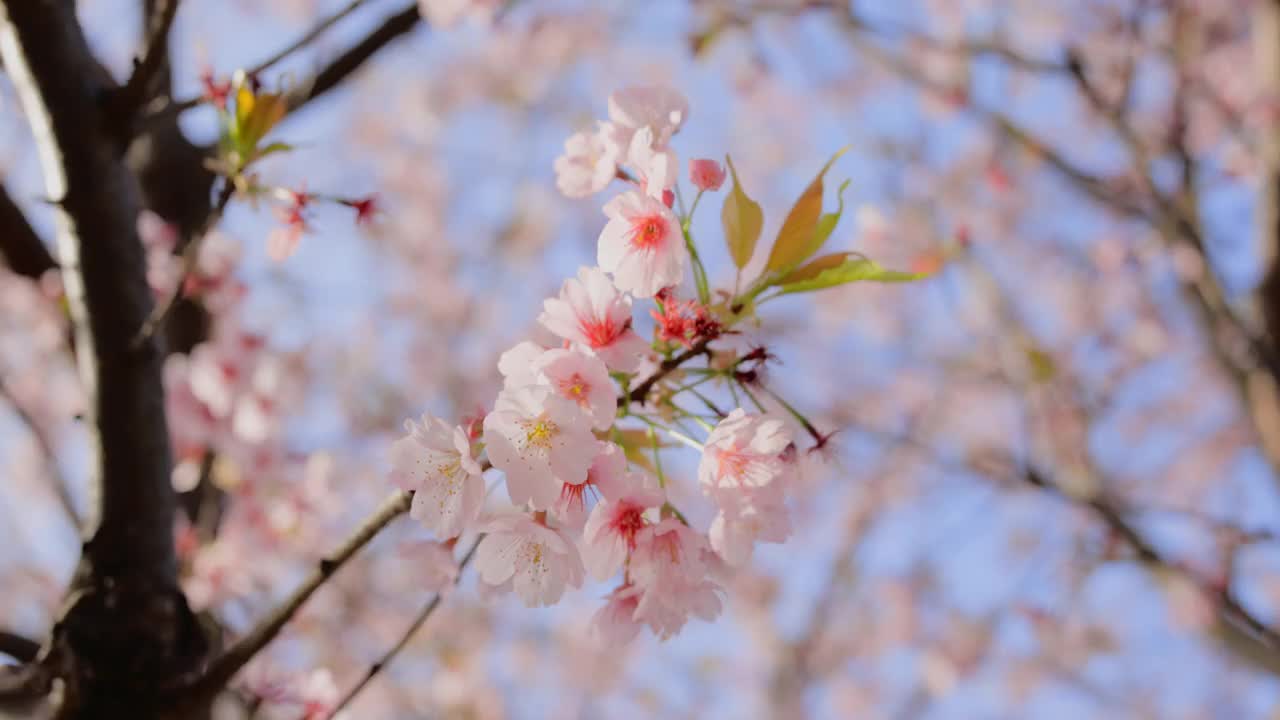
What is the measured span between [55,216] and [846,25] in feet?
8.42

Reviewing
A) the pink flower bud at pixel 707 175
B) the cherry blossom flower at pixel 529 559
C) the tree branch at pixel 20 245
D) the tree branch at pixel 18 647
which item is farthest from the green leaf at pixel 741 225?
the tree branch at pixel 20 245

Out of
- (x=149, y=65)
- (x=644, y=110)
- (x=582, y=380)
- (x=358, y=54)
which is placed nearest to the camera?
(x=582, y=380)

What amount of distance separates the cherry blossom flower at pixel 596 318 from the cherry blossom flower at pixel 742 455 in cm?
12

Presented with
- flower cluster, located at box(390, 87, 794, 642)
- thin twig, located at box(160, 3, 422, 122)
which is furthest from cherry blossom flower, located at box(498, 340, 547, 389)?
thin twig, located at box(160, 3, 422, 122)

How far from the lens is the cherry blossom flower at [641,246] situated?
916 millimetres

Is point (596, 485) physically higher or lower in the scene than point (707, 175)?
lower

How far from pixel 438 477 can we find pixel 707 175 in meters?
0.45

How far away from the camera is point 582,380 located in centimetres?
86

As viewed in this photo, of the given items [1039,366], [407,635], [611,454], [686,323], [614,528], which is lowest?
[1039,366]

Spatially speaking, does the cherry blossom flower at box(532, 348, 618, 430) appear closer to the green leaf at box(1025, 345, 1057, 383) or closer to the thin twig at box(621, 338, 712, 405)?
the thin twig at box(621, 338, 712, 405)

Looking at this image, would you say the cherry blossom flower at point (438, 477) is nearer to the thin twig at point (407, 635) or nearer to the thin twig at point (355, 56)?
the thin twig at point (407, 635)

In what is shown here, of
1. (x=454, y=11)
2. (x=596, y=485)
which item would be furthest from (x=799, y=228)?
(x=454, y=11)

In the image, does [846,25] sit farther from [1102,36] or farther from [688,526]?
[1102,36]

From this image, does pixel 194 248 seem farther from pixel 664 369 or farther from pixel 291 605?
pixel 664 369
